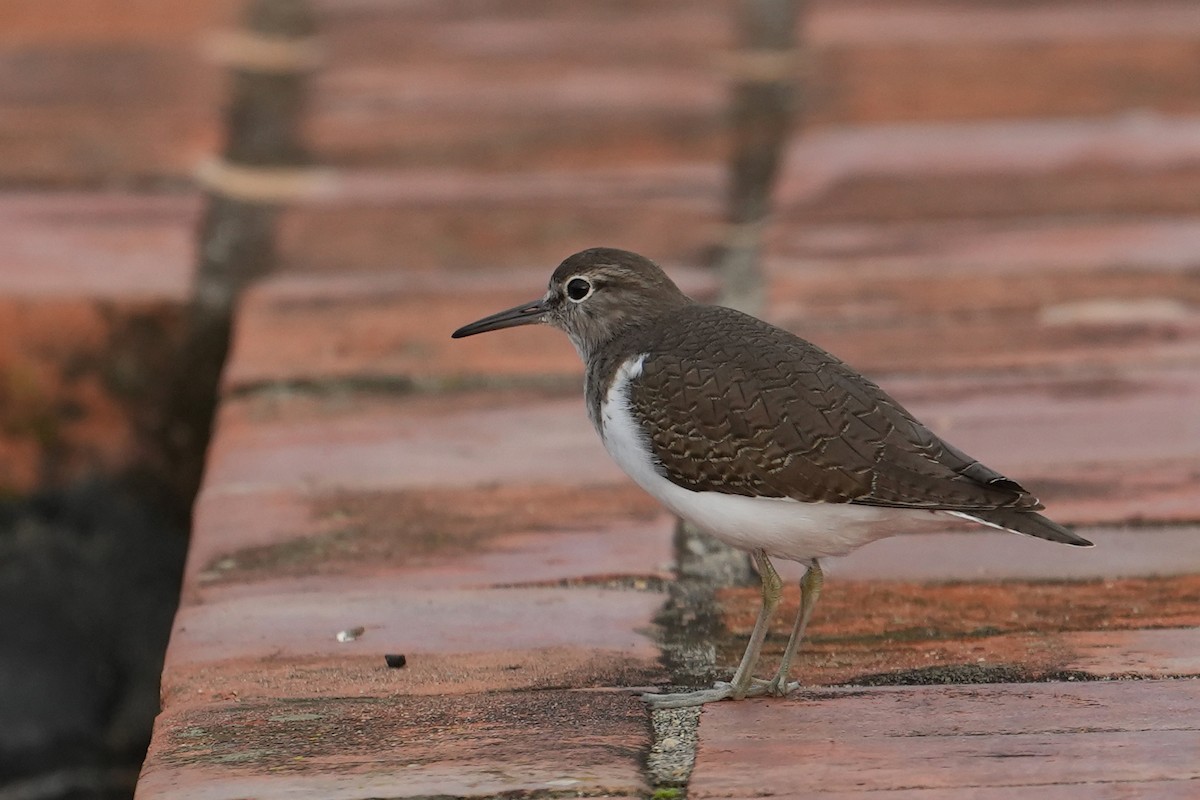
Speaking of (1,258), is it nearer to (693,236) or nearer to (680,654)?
(693,236)

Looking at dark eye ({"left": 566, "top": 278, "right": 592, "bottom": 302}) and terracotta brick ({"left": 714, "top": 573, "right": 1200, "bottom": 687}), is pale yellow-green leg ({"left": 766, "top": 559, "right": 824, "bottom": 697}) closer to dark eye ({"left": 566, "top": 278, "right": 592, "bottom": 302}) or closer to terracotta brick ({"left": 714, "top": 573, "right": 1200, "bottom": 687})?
terracotta brick ({"left": 714, "top": 573, "right": 1200, "bottom": 687})

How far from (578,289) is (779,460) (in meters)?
0.99

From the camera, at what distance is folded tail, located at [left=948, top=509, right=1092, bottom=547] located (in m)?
3.19

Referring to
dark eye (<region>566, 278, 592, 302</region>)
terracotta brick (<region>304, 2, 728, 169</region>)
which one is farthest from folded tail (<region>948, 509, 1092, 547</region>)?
terracotta brick (<region>304, 2, 728, 169</region>)

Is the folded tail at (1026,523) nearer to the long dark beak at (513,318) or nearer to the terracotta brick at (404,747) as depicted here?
the terracotta brick at (404,747)

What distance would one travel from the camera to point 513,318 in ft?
14.2

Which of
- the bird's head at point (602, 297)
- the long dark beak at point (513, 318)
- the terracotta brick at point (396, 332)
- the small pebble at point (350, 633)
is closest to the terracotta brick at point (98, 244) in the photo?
the terracotta brick at point (396, 332)

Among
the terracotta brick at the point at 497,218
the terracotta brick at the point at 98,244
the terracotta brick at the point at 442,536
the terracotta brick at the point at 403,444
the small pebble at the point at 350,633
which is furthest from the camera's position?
the terracotta brick at the point at 497,218

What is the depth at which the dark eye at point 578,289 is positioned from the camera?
166 inches

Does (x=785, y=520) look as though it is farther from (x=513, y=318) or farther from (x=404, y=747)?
(x=513, y=318)

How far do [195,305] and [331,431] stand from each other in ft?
2.33

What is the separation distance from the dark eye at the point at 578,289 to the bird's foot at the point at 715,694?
4.20 ft

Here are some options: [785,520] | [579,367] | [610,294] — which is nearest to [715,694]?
[785,520]

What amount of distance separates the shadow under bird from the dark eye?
0.48 metres
